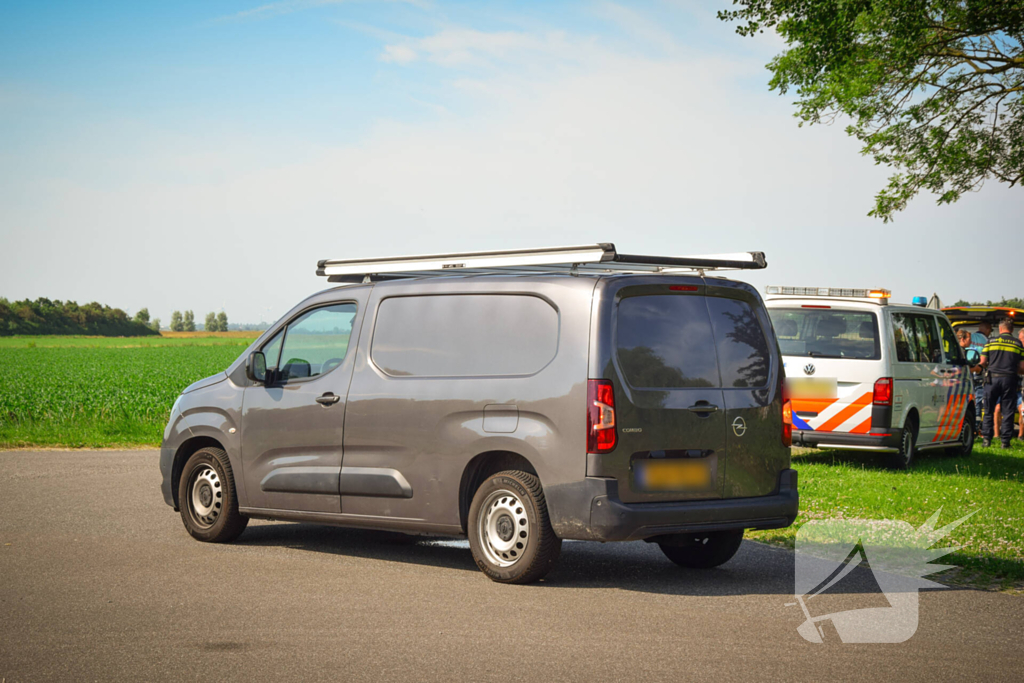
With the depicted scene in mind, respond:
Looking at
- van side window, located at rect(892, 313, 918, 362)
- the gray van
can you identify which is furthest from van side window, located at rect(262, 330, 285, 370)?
van side window, located at rect(892, 313, 918, 362)

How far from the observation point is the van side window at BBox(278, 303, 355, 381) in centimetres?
797

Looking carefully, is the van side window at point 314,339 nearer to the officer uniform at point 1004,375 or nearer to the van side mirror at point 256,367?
the van side mirror at point 256,367

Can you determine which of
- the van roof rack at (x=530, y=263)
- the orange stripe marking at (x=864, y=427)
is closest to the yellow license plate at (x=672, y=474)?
the van roof rack at (x=530, y=263)

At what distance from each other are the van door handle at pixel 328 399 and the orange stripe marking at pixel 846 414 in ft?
24.2

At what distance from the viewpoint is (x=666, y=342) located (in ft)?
22.3

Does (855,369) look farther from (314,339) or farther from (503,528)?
(314,339)

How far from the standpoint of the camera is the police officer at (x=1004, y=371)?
17.1m

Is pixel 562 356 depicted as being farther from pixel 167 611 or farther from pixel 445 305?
pixel 167 611

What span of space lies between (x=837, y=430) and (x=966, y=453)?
4.49 metres

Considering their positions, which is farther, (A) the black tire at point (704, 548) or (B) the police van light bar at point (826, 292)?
(B) the police van light bar at point (826, 292)

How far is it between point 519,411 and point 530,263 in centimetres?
103

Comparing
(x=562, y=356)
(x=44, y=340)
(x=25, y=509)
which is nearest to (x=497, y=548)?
(x=562, y=356)

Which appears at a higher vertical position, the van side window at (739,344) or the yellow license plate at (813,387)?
the van side window at (739,344)

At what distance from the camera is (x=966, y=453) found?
16297 millimetres
